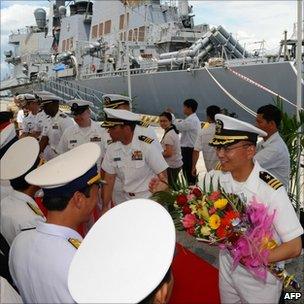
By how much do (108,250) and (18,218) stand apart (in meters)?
1.31

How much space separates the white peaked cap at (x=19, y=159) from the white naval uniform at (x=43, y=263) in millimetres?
778

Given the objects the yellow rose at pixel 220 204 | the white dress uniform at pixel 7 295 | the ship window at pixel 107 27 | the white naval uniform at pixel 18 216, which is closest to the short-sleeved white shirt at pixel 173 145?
the white naval uniform at pixel 18 216

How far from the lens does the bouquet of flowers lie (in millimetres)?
2135

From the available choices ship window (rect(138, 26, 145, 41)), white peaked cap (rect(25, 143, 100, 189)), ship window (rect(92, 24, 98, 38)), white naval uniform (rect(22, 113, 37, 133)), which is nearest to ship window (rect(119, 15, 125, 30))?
ship window (rect(138, 26, 145, 41))

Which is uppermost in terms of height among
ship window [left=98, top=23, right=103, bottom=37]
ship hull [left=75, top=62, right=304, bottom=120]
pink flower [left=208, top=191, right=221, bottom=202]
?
ship window [left=98, top=23, right=103, bottom=37]

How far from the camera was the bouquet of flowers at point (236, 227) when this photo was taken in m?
2.13

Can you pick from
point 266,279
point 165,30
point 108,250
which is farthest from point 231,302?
point 165,30

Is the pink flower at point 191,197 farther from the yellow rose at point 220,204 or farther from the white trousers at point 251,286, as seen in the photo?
the white trousers at point 251,286

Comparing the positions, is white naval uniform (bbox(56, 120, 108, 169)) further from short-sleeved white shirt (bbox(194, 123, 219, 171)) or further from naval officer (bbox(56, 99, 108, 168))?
short-sleeved white shirt (bbox(194, 123, 219, 171))

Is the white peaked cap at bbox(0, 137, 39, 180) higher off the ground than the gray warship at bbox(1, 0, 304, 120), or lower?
lower

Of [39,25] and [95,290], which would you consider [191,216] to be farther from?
[39,25]

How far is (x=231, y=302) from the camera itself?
2.52 meters

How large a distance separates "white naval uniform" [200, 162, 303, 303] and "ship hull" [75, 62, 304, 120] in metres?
10.8

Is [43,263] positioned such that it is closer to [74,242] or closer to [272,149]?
[74,242]
